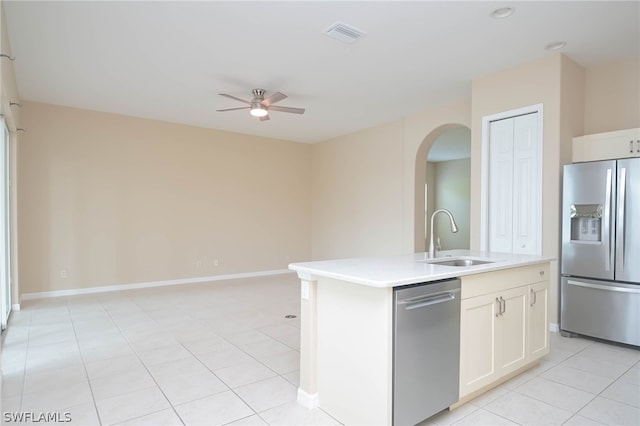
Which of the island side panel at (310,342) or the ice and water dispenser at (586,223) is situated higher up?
the ice and water dispenser at (586,223)

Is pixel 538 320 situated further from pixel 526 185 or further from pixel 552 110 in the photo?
pixel 552 110

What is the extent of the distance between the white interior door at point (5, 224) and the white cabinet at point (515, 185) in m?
5.64

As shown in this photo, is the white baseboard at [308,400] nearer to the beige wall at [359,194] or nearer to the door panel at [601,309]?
the door panel at [601,309]

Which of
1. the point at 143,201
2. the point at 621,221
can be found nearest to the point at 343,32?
the point at 621,221

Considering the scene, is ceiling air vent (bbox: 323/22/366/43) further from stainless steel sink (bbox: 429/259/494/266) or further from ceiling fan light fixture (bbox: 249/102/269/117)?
stainless steel sink (bbox: 429/259/494/266)

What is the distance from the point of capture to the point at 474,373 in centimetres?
233

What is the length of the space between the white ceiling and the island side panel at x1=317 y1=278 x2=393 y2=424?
7.84ft

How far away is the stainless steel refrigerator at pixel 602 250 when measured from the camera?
3.30 meters

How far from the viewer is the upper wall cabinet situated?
11.9 feet

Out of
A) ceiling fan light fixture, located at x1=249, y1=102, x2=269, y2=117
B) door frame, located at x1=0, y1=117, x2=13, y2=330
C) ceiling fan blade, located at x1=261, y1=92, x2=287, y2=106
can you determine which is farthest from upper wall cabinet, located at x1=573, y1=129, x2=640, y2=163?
door frame, located at x1=0, y1=117, x2=13, y2=330

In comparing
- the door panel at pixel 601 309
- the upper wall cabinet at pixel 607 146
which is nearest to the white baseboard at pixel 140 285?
the door panel at pixel 601 309

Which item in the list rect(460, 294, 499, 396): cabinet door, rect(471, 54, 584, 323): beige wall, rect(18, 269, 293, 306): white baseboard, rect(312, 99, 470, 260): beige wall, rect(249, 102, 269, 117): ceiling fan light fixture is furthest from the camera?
rect(312, 99, 470, 260): beige wall

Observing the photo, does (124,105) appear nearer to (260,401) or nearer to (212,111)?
(212,111)

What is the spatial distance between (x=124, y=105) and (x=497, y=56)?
17.5 feet
